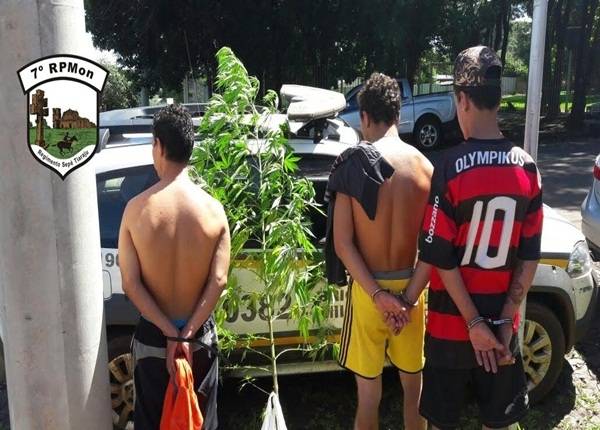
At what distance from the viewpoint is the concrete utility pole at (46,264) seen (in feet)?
7.14

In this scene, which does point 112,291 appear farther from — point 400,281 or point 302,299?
point 400,281

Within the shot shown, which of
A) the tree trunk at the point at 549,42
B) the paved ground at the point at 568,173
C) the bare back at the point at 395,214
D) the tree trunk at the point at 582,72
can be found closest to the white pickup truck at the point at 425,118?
the paved ground at the point at 568,173

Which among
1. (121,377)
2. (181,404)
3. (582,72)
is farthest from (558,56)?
(181,404)

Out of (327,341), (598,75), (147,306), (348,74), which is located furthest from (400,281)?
(598,75)

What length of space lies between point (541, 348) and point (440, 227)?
2067mm

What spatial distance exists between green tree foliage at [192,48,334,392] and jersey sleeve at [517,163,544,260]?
43.6 inches

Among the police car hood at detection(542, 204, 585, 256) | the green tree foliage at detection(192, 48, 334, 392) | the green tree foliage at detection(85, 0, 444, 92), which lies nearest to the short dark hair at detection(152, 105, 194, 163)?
the green tree foliage at detection(192, 48, 334, 392)

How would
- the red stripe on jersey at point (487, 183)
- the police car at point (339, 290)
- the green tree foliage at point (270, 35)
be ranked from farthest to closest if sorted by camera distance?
the green tree foliage at point (270, 35) → the police car at point (339, 290) → the red stripe on jersey at point (487, 183)

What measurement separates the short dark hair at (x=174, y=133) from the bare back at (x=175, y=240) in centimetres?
12

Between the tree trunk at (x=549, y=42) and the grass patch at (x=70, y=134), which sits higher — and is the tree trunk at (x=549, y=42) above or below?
above

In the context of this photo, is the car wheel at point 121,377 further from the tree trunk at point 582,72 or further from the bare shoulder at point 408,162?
the tree trunk at point 582,72

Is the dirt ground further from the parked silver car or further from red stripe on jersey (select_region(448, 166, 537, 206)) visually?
red stripe on jersey (select_region(448, 166, 537, 206))

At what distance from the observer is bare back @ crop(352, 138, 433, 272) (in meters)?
2.94

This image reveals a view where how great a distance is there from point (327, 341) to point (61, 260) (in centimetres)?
190
